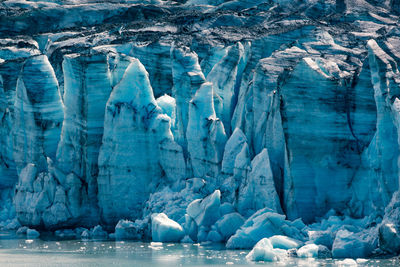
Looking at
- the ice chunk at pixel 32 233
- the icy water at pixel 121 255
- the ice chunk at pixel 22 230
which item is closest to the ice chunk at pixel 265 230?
the icy water at pixel 121 255

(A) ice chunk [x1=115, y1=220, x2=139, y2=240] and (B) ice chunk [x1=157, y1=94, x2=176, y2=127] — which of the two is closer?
(A) ice chunk [x1=115, y1=220, x2=139, y2=240]

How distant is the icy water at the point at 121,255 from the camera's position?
23.1m

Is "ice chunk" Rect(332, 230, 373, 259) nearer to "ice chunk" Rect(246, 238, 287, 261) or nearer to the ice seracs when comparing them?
"ice chunk" Rect(246, 238, 287, 261)

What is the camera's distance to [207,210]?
1053 inches

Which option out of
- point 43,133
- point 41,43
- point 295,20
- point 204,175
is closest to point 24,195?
point 43,133

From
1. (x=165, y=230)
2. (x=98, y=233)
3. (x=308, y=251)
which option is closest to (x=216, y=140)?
(x=165, y=230)

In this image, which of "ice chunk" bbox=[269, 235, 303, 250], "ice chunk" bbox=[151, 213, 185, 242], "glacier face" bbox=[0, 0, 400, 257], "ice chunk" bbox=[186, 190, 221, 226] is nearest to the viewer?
"ice chunk" bbox=[269, 235, 303, 250]

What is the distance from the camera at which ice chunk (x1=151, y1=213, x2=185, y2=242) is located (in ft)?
88.5

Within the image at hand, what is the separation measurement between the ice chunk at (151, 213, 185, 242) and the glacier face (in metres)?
0.03

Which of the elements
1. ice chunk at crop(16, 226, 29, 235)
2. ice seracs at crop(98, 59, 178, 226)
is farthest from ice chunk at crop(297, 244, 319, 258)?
ice chunk at crop(16, 226, 29, 235)

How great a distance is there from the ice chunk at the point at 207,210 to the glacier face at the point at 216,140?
39 millimetres

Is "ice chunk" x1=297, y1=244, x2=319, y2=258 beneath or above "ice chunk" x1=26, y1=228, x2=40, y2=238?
beneath

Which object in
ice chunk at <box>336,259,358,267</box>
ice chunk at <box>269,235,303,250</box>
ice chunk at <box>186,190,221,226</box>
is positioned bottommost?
ice chunk at <box>336,259,358,267</box>

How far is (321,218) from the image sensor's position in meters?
26.5
